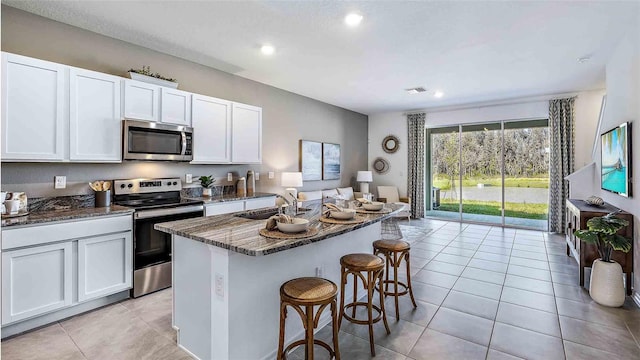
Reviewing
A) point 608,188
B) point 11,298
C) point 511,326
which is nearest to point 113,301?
point 11,298

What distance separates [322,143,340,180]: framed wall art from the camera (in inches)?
254

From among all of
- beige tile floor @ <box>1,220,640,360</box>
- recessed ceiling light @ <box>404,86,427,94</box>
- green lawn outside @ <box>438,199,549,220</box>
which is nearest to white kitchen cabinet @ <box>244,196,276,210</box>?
beige tile floor @ <box>1,220,640,360</box>

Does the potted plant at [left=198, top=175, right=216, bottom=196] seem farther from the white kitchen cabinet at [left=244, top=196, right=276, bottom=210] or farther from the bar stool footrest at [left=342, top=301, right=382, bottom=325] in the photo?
the bar stool footrest at [left=342, top=301, right=382, bottom=325]

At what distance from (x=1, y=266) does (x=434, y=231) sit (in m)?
5.87

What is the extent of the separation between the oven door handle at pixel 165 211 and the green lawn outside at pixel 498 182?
5.70 metres

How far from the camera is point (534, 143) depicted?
6.11 meters

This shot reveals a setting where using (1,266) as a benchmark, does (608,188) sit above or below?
above

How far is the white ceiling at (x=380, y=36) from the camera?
267cm

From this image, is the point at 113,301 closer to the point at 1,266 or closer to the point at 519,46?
the point at 1,266

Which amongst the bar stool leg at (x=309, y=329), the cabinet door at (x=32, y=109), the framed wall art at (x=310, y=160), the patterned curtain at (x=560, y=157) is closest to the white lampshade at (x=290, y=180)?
the framed wall art at (x=310, y=160)

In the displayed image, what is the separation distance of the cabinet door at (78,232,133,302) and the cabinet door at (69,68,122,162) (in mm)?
800

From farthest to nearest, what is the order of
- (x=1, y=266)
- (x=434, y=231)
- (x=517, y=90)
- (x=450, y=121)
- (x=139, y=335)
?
(x=450, y=121) → (x=434, y=231) → (x=517, y=90) → (x=139, y=335) → (x=1, y=266)

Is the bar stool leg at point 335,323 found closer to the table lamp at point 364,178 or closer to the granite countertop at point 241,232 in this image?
the granite countertop at point 241,232

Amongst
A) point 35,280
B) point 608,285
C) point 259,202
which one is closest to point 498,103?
point 608,285
